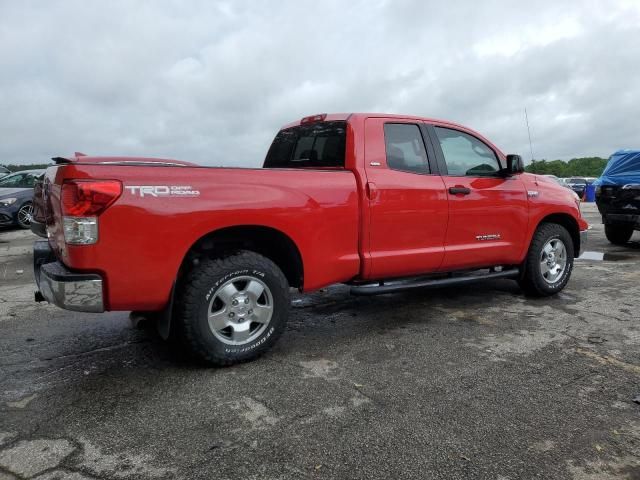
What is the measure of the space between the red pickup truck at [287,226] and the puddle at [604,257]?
125 inches

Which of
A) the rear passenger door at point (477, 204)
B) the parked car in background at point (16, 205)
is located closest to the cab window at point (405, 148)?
the rear passenger door at point (477, 204)

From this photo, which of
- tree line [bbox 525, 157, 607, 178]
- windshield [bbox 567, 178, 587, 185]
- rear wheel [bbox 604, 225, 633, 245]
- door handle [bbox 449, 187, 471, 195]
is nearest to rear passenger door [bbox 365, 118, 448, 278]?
door handle [bbox 449, 187, 471, 195]

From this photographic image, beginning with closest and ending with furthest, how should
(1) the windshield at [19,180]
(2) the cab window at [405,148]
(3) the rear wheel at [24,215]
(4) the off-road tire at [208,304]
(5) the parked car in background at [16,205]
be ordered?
(4) the off-road tire at [208,304] < (2) the cab window at [405,148] < (5) the parked car in background at [16,205] < (3) the rear wheel at [24,215] < (1) the windshield at [19,180]

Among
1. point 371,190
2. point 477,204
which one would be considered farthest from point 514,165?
point 371,190

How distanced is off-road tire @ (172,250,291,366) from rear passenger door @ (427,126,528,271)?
70.2 inches

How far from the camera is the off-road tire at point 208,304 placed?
3289mm

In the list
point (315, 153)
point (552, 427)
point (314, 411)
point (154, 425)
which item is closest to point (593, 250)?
point (315, 153)

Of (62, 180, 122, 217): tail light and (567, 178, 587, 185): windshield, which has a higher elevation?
(567, 178, 587, 185): windshield

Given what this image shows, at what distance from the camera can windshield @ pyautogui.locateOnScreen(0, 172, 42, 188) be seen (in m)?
13.5

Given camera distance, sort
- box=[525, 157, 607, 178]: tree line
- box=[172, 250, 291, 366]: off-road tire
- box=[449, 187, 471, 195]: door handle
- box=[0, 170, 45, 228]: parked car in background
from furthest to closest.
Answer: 1. box=[525, 157, 607, 178]: tree line
2. box=[0, 170, 45, 228]: parked car in background
3. box=[449, 187, 471, 195]: door handle
4. box=[172, 250, 291, 366]: off-road tire

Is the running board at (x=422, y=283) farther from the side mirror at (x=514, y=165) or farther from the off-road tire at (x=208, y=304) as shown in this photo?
the side mirror at (x=514, y=165)

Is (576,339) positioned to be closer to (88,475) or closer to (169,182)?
(169,182)

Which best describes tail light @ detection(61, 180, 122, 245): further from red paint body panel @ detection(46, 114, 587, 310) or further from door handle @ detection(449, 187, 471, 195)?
door handle @ detection(449, 187, 471, 195)

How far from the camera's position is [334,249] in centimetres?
390
